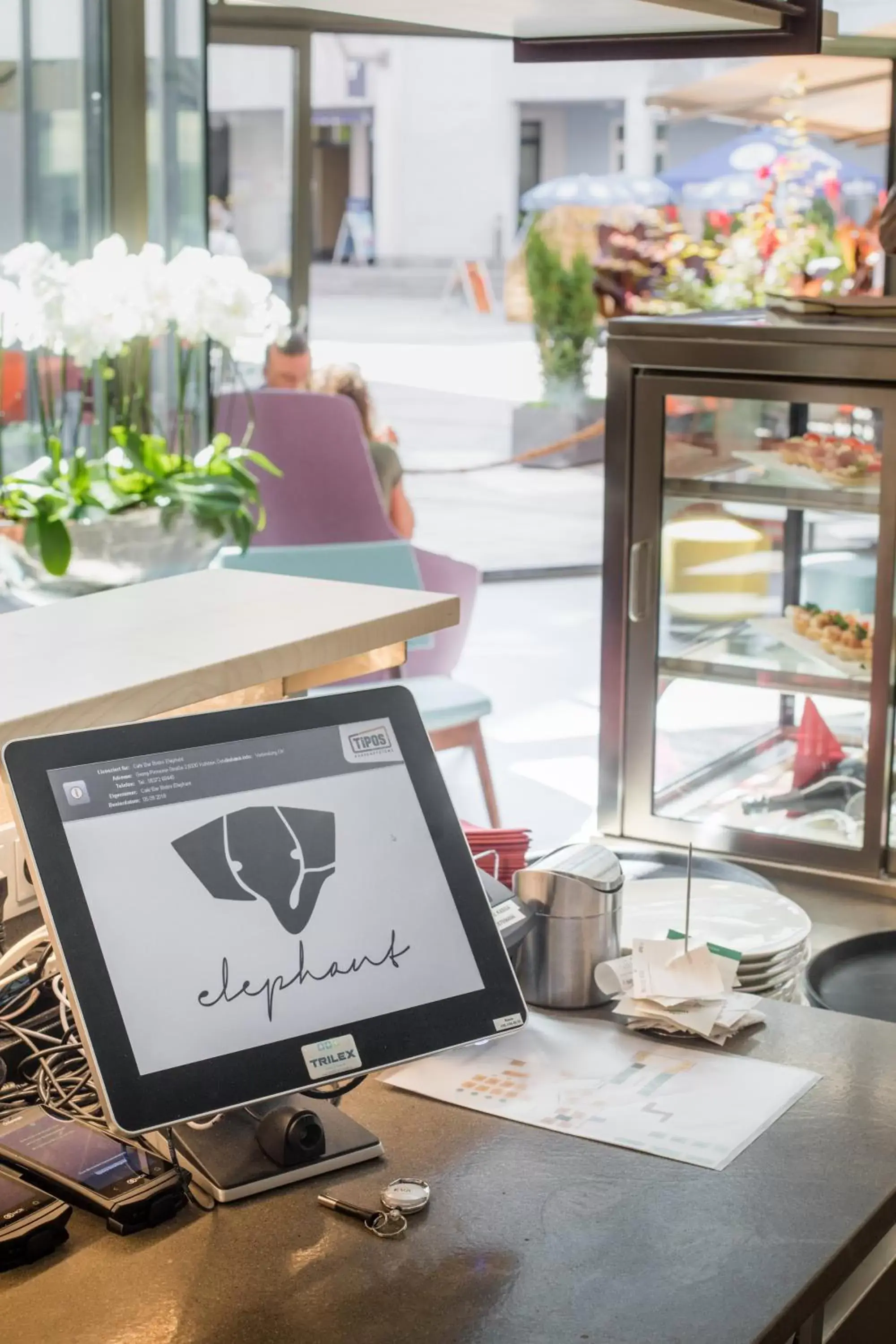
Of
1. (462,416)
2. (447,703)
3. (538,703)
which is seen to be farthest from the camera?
(462,416)

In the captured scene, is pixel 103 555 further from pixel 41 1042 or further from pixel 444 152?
pixel 444 152

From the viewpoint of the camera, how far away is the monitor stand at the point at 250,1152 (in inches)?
48.1

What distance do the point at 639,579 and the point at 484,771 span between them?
5.42 feet

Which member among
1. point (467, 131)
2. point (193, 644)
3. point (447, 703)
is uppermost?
point (467, 131)

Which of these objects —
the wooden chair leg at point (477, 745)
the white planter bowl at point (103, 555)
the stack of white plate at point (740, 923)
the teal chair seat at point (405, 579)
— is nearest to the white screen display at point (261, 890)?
the stack of white plate at point (740, 923)

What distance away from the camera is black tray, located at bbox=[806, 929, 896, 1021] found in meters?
1.85

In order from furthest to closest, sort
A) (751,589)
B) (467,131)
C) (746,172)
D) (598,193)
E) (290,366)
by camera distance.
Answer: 1. (467,131)
2. (598,193)
3. (746,172)
4. (290,366)
5. (751,589)

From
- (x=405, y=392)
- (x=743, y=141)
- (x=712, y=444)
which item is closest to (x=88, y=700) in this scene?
(x=712, y=444)

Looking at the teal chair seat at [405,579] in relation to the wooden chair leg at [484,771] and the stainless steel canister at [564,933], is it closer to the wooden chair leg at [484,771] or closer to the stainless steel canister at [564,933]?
the wooden chair leg at [484,771]

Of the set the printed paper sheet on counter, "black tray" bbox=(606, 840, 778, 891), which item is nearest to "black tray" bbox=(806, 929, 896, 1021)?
"black tray" bbox=(606, 840, 778, 891)

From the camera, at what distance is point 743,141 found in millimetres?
10758

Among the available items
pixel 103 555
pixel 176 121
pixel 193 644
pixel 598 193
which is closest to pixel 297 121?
pixel 176 121

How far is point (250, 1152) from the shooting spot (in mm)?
1256

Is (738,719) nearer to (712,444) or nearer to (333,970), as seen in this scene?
(712,444)
